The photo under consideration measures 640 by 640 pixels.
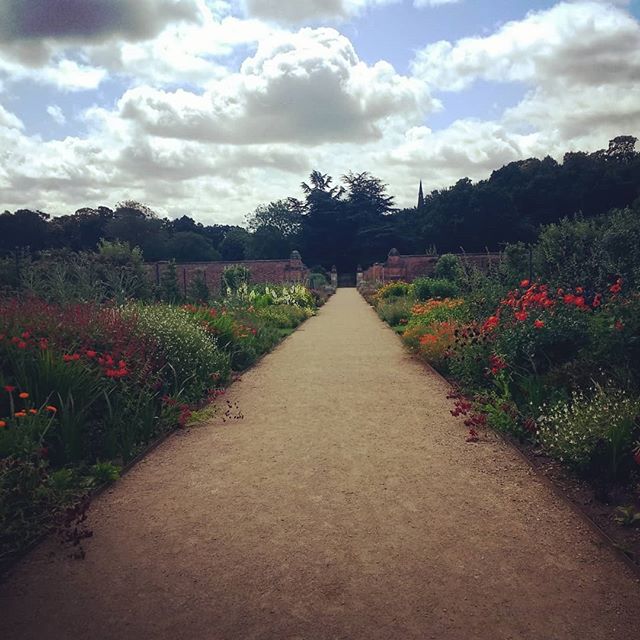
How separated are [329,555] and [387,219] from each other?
213ft

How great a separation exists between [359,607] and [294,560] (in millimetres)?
575

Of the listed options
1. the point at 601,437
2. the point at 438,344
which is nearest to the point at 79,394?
the point at 601,437

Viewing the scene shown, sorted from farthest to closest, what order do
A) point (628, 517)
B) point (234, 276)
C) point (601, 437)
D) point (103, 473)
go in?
point (234, 276) < point (103, 473) < point (601, 437) < point (628, 517)

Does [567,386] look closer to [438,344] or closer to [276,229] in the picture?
[438,344]

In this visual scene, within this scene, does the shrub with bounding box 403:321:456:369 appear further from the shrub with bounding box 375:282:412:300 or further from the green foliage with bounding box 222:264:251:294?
the green foliage with bounding box 222:264:251:294

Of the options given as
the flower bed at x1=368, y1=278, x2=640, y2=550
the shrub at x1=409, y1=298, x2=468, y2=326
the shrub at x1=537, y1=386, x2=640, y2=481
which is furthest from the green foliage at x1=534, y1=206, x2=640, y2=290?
the shrub at x1=537, y1=386, x2=640, y2=481

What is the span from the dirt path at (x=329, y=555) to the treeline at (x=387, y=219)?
44.7 metres

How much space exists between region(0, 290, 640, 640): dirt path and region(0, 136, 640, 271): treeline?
44.7 metres

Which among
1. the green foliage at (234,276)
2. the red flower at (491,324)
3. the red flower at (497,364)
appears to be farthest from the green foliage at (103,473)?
the green foliage at (234,276)

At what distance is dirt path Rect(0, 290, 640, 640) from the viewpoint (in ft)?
8.50

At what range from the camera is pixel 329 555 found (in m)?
3.20

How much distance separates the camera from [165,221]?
75.7 meters

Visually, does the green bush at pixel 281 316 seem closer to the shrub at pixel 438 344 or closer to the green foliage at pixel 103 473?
the shrub at pixel 438 344

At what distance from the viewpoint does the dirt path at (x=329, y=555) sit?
8.50 ft
